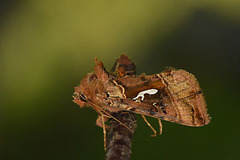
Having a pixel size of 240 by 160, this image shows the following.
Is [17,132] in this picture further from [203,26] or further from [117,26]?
[203,26]

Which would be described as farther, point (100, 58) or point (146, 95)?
point (100, 58)

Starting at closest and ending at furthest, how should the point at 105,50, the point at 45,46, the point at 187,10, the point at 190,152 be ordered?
the point at 190,152 → the point at 45,46 → the point at 105,50 → the point at 187,10

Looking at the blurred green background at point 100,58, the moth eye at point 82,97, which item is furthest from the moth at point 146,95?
the blurred green background at point 100,58

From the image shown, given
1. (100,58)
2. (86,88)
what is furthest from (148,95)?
(100,58)

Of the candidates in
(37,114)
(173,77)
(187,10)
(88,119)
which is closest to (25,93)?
(37,114)

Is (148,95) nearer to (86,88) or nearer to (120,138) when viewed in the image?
(86,88)

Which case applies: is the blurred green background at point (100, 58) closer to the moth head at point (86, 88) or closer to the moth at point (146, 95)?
the moth at point (146, 95)

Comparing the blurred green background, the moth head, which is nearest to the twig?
the moth head
